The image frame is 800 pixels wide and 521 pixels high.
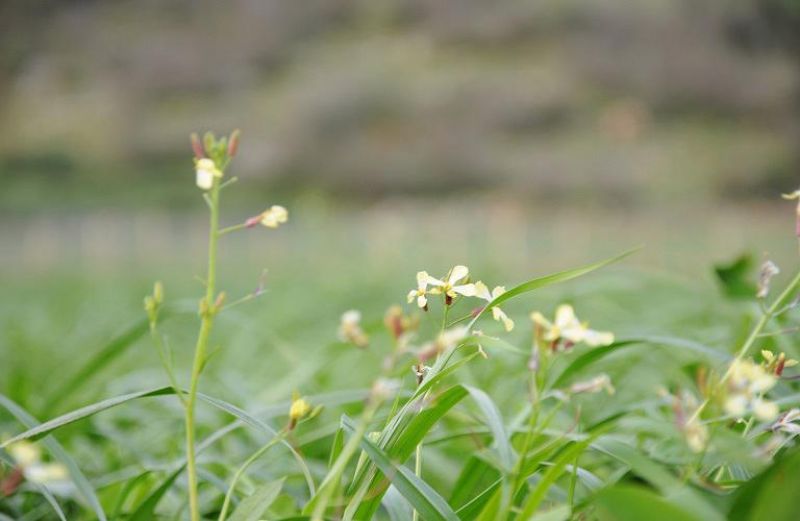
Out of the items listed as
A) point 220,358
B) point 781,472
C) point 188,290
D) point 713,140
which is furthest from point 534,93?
point 781,472

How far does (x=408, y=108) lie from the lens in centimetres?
1973

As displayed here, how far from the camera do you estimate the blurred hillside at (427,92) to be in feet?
56.3

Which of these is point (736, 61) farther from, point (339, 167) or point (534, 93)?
point (339, 167)

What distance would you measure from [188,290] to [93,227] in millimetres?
12803

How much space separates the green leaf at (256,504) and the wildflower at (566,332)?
0.60ft

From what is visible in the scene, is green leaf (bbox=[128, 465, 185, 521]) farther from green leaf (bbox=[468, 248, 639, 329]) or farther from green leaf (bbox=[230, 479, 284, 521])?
green leaf (bbox=[468, 248, 639, 329])

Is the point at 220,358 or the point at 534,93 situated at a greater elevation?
the point at 220,358

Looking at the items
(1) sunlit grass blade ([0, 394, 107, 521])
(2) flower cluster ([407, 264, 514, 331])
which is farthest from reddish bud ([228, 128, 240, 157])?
(1) sunlit grass blade ([0, 394, 107, 521])

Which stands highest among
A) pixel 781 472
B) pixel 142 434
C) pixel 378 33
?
pixel 781 472

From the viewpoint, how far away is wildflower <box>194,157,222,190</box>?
0.42 m

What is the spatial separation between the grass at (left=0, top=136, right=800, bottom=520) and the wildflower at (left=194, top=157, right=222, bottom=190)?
6cm

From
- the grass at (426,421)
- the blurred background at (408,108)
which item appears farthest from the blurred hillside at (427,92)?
the grass at (426,421)

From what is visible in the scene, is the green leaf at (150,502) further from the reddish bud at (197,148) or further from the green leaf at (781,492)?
the green leaf at (781,492)

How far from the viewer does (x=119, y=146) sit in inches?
807
